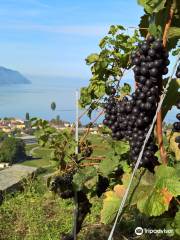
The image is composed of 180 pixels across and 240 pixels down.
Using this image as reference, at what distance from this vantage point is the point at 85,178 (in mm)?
4523

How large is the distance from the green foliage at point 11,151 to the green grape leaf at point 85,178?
70200 millimetres

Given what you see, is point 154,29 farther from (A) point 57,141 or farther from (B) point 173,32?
(A) point 57,141

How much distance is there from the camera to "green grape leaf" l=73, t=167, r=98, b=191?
4508 millimetres

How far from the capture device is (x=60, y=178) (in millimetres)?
5035

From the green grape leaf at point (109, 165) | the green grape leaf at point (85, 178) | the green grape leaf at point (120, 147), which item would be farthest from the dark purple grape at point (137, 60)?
the green grape leaf at point (85, 178)

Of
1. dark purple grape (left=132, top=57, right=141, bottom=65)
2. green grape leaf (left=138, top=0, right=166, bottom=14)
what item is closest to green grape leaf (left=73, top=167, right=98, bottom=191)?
dark purple grape (left=132, top=57, right=141, bottom=65)

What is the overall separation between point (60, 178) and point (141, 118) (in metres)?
1.89

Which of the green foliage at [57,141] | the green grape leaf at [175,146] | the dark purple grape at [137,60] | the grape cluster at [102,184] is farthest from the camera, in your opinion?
the grape cluster at [102,184]

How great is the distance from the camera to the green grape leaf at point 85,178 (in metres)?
4.51

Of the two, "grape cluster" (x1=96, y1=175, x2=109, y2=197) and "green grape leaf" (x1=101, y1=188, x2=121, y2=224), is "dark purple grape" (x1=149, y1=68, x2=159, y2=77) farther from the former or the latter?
"grape cluster" (x1=96, y1=175, x2=109, y2=197)

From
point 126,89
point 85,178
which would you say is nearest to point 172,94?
point 85,178

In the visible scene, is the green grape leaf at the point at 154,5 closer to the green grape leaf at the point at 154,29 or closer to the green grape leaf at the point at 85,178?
the green grape leaf at the point at 154,29

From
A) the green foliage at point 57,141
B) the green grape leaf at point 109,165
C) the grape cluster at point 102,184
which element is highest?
the green foliage at point 57,141

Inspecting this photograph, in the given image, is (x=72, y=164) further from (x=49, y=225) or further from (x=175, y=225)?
(x=49, y=225)
